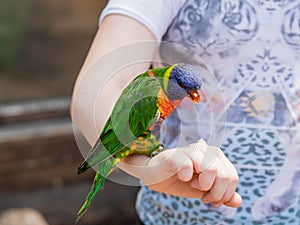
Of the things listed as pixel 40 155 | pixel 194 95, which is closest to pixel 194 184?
pixel 194 95

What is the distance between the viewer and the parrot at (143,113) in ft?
2.17

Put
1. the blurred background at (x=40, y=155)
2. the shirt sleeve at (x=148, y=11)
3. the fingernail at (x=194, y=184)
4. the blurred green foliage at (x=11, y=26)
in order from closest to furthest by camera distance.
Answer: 1. the fingernail at (x=194, y=184)
2. the shirt sleeve at (x=148, y=11)
3. the blurred background at (x=40, y=155)
4. the blurred green foliage at (x=11, y=26)

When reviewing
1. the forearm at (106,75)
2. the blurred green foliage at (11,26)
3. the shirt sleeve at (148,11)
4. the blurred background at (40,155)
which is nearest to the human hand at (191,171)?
the forearm at (106,75)

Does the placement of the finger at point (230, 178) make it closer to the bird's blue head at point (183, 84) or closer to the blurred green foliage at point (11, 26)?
the bird's blue head at point (183, 84)

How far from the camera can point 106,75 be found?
0.84m

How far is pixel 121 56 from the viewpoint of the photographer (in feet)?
2.50

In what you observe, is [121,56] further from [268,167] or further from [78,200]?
[78,200]

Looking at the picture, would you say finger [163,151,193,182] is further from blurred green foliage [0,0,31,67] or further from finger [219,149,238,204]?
blurred green foliage [0,0,31,67]

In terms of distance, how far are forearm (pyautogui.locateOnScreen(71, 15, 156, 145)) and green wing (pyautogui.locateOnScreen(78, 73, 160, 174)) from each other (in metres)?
0.10

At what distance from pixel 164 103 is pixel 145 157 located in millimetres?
96

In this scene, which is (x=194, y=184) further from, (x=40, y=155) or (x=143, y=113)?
(x=40, y=155)

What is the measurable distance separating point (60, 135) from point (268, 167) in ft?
6.14

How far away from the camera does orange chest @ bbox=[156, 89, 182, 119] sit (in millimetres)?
672

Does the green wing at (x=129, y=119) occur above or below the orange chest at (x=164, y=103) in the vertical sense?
below
